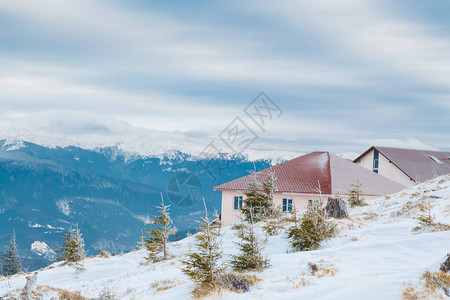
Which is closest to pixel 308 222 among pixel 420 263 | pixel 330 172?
pixel 420 263

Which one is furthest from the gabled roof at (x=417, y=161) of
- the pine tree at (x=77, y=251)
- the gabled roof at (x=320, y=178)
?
the pine tree at (x=77, y=251)

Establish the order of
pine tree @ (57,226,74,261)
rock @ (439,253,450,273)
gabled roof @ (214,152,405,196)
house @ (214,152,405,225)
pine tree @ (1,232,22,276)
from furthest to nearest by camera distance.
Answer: pine tree @ (1,232,22,276) → gabled roof @ (214,152,405,196) → house @ (214,152,405,225) → pine tree @ (57,226,74,261) → rock @ (439,253,450,273)

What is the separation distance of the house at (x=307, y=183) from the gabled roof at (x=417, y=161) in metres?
11.4

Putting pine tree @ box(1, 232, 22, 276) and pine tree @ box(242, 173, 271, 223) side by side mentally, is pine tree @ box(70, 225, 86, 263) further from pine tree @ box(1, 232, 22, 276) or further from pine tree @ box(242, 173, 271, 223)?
pine tree @ box(1, 232, 22, 276)

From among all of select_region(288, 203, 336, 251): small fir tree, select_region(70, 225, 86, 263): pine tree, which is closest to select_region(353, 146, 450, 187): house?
select_region(288, 203, 336, 251): small fir tree

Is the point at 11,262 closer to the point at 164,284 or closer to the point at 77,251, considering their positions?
the point at 77,251

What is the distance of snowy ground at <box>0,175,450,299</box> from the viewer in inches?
331

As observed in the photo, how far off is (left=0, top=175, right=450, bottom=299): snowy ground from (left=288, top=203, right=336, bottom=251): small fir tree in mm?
339

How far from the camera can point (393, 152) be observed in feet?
179

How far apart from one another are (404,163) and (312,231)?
44047 millimetres

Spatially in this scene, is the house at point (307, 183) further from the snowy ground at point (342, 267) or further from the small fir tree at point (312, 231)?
the small fir tree at point (312, 231)

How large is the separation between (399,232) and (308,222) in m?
3.38

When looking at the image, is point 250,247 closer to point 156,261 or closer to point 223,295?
point 223,295

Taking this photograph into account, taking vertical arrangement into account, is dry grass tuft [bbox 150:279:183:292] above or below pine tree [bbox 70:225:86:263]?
above
